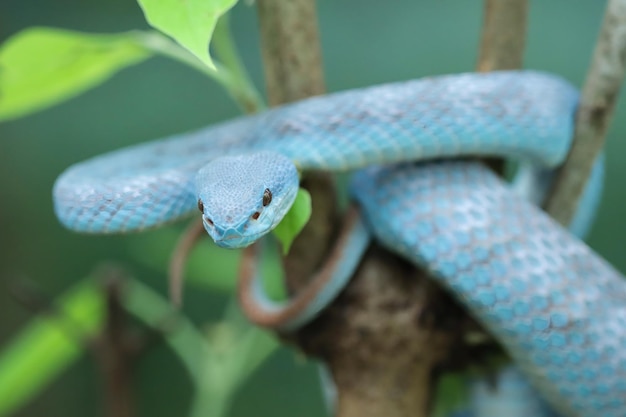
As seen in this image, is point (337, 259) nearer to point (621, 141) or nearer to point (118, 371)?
point (118, 371)

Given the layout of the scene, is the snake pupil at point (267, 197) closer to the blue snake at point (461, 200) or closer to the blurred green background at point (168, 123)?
the blue snake at point (461, 200)

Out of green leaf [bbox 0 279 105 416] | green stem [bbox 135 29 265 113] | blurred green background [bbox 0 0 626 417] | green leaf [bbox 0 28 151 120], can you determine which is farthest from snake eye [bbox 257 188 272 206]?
blurred green background [bbox 0 0 626 417]

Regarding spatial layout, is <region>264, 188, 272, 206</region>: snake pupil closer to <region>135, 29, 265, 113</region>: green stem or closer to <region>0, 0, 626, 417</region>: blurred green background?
<region>135, 29, 265, 113</region>: green stem

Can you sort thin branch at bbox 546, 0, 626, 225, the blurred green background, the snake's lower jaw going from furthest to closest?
1. the blurred green background
2. thin branch at bbox 546, 0, 626, 225
3. the snake's lower jaw

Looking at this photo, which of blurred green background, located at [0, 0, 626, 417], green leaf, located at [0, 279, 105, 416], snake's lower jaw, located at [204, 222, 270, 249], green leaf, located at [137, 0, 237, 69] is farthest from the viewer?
blurred green background, located at [0, 0, 626, 417]

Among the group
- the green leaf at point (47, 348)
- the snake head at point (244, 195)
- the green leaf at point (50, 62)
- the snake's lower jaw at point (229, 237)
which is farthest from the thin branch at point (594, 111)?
the green leaf at point (47, 348)

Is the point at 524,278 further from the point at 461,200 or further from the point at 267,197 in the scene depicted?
the point at 267,197
